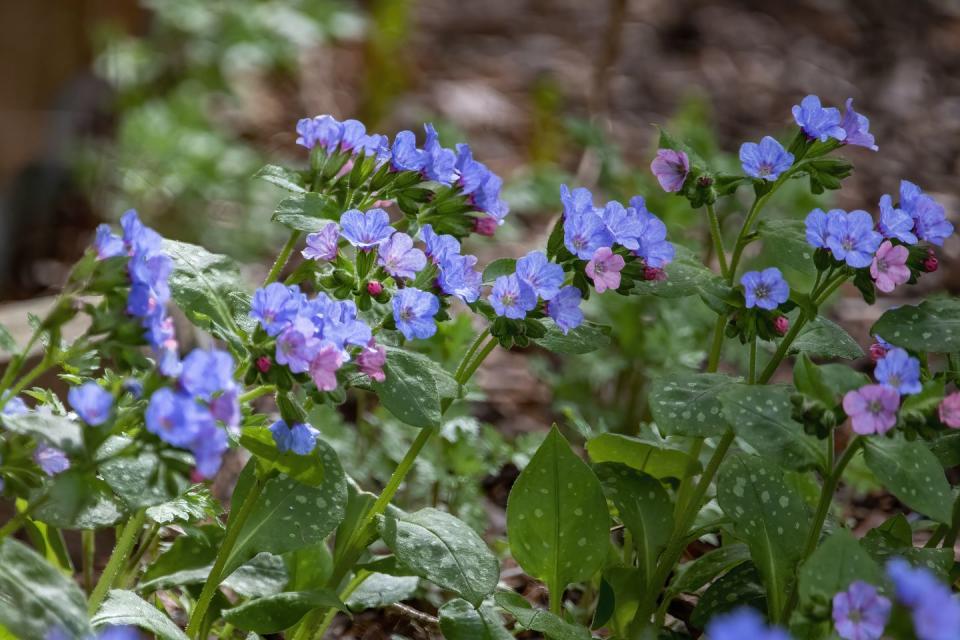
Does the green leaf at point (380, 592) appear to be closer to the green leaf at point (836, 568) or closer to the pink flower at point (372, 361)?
the pink flower at point (372, 361)

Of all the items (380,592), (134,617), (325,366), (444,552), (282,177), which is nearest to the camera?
(325,366)

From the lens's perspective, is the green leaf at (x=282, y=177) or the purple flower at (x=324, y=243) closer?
the purple flower at (x=324, y=243)

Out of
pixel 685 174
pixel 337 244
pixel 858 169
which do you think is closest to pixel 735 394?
pixel 685 174

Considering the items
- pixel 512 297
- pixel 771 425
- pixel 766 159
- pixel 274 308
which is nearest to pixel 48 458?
pixel 274 308

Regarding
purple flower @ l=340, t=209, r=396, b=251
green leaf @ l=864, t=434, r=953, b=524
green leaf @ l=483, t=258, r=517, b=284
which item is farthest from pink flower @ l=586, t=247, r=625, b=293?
green leaf @ l=864, t=434, r=953, b=524

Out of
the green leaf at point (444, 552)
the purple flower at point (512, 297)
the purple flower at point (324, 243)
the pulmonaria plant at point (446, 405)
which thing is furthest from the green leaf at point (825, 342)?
the purple flower at point (324, 243)

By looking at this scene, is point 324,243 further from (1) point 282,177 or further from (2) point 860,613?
(2) point 860,613

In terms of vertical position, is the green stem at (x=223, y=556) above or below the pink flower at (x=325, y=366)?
below
